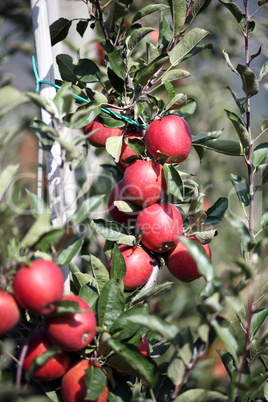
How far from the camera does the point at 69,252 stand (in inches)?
22.5

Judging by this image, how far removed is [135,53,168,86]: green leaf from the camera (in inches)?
27.4

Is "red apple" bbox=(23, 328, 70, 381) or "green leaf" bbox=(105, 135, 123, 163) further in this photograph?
"green leaf" bbox=(105, 135, 123, 163)

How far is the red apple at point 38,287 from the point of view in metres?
0.48

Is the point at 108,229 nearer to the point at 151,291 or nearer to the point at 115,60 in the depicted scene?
the point at 151,291

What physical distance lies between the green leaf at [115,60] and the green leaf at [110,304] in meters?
0.35

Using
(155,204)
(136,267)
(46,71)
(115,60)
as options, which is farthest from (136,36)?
(136,267)

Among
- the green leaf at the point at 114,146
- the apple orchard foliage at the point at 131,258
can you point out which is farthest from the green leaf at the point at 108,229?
the green leaf at the point at 114,146

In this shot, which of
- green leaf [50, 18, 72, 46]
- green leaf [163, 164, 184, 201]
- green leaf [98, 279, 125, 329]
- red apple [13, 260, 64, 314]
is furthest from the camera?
green leaf [50, 18, 72, 46]

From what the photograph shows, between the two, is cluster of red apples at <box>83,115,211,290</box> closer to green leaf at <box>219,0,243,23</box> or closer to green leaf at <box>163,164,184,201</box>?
green leaf at <box>163,164,184,201</box>

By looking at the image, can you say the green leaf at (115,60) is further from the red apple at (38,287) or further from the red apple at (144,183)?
the red apple at (38,287)

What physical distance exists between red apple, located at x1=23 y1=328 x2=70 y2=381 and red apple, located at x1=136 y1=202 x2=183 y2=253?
0.24 m

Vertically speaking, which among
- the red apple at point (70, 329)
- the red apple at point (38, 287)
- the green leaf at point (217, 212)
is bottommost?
the green leaf at point (217, 212)

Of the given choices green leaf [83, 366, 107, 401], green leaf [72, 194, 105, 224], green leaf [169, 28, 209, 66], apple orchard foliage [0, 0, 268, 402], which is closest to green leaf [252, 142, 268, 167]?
apple orchard foliage [0, 0, 268, 402]

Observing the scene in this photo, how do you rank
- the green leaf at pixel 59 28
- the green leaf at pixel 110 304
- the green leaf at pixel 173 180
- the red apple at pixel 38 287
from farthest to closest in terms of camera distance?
the green leaf at pixel 59 28 → the green leaf at pixel 173 180 → the green leaf at pixel 110 304 → the red apple at pixel 38 287
